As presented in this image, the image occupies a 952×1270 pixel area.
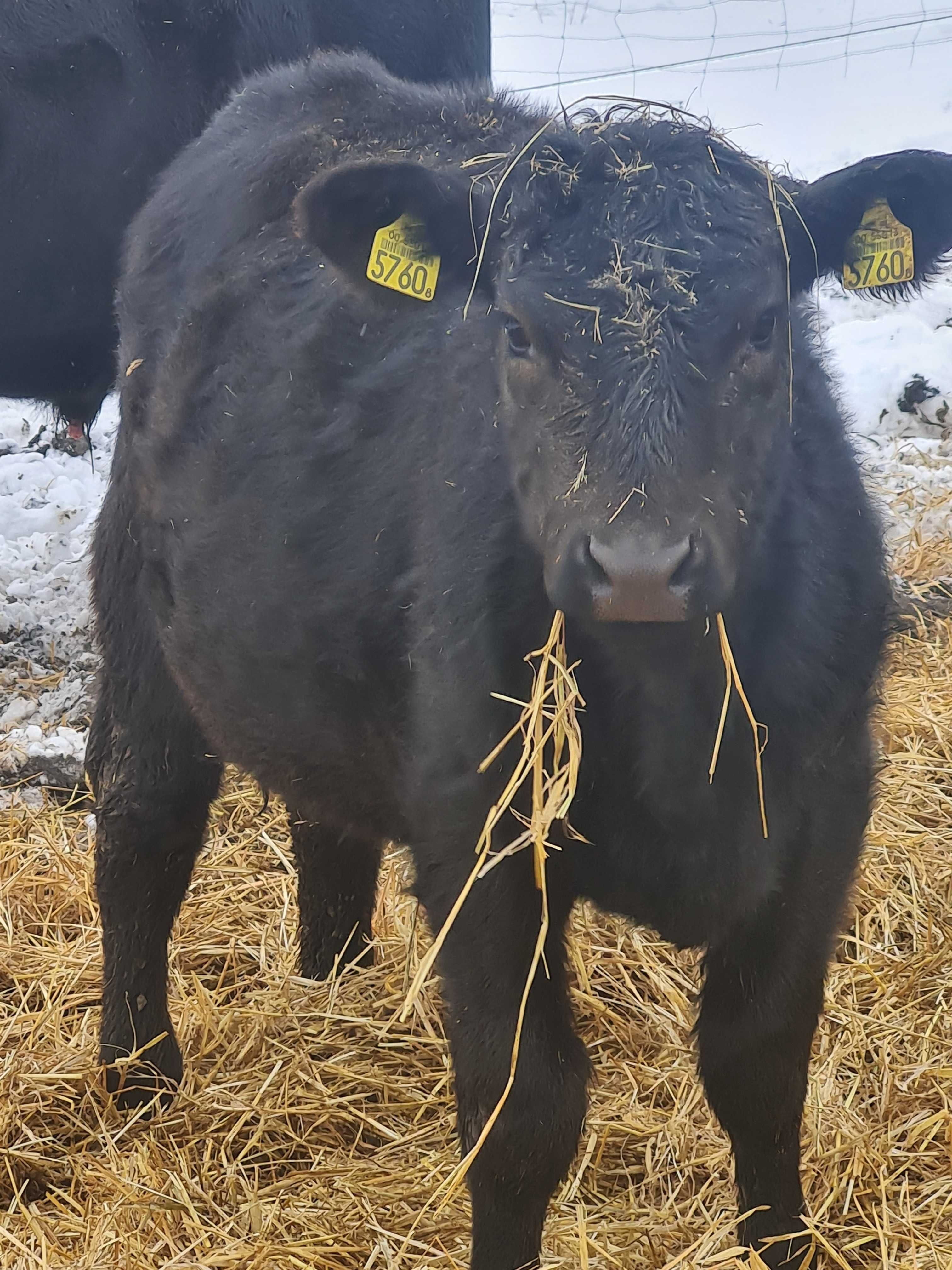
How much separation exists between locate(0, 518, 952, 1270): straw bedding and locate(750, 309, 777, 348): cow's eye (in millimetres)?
841

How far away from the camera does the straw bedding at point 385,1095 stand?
3.09 metres

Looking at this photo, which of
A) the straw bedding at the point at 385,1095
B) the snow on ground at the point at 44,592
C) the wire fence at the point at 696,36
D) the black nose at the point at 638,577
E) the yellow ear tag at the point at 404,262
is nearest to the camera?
the black nose at the point at 638,577

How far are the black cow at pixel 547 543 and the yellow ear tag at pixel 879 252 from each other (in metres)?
0.03

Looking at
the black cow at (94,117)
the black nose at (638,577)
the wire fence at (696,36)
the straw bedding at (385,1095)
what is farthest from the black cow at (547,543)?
the wire fence at (696,36)

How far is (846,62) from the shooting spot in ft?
35.4

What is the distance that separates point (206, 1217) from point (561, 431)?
2.05 metres

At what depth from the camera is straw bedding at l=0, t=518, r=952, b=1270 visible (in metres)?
3.09

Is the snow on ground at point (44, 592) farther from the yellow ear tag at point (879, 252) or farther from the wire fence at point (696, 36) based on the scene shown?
the wire fence at point (696, 36)

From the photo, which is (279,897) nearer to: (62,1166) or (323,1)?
(62,1166)

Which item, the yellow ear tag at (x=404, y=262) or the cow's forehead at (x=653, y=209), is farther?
the yellow ear tag at (x=404, y=262)

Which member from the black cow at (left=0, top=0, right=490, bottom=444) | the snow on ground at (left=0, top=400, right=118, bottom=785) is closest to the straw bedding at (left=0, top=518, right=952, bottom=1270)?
the snow on ground at (left=0, top=400, right=118, bottom=785)

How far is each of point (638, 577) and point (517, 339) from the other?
62 centimetres

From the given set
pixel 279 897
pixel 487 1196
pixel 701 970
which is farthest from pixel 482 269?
pixel 279 897

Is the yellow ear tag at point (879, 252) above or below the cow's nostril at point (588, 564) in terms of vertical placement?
above
